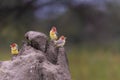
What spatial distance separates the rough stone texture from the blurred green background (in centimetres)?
250

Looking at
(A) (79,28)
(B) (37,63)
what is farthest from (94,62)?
(B) (37,63)

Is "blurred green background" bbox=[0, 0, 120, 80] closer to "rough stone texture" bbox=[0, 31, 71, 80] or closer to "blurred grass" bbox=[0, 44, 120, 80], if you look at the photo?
"blurred grass" bbox=[0, 44, 120, 80]

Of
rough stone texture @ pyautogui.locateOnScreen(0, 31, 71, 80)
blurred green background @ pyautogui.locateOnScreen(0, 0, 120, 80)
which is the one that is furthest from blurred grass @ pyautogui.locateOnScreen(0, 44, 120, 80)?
rough stone texture @ pyautogui.locateOnScreen(0, 31, 71, 80)

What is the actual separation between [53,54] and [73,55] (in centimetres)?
281

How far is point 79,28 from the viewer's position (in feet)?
19.9

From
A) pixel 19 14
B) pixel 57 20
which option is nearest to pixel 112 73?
pixel 57 20

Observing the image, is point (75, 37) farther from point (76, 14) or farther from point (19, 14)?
point (19, 14)

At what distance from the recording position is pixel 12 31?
6156 mm

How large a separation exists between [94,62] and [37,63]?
303cm

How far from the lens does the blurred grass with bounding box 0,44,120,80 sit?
5.17 meters

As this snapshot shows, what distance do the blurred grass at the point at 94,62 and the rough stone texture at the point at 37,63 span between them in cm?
271

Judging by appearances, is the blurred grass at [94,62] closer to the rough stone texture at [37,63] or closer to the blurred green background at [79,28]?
the blurred green background at [79,28]

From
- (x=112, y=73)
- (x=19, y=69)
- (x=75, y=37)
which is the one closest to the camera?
(x=19, y=69)

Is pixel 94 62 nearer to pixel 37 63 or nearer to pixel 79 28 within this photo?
pixel 79 28
